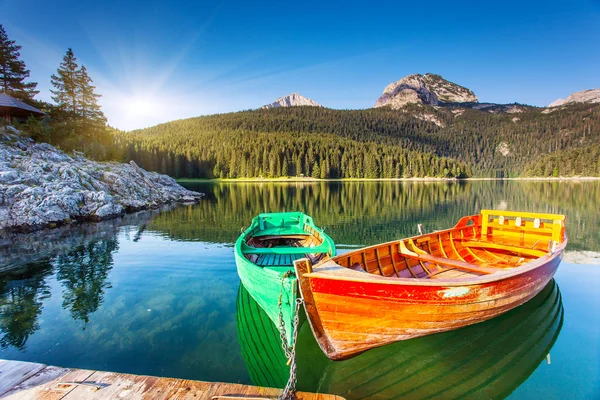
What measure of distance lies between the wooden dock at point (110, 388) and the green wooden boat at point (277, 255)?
1645mm

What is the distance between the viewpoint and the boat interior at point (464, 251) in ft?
26.1

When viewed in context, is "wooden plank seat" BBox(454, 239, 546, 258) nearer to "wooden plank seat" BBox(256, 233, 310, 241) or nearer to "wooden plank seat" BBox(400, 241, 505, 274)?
"wooden plank seat" BBox(400, 241, 505, 274)

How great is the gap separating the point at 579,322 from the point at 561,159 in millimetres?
173871

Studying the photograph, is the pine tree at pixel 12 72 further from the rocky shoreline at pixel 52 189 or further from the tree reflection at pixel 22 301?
the tree reflection at pixel 22 301

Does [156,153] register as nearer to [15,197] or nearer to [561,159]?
[15,197]

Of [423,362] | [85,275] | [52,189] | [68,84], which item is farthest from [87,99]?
[423,362]

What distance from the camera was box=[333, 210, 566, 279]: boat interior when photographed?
313 inches

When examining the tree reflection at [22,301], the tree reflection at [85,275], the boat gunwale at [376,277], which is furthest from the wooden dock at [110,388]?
the tree reflection at [85,275]

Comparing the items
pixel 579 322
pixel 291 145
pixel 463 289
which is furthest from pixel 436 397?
pixel 291 145

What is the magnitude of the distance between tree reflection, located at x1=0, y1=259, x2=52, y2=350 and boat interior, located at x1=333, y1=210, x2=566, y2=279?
8301mm

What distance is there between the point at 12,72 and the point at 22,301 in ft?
160

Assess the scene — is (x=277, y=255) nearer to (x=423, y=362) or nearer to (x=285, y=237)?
(x=285, y=237)

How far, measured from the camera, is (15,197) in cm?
2234

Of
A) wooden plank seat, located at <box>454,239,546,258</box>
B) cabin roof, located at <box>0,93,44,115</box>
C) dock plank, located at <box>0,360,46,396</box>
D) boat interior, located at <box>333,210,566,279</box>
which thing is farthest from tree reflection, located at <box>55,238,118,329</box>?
cabin roof, located at <box>0,93,44,115</box>
